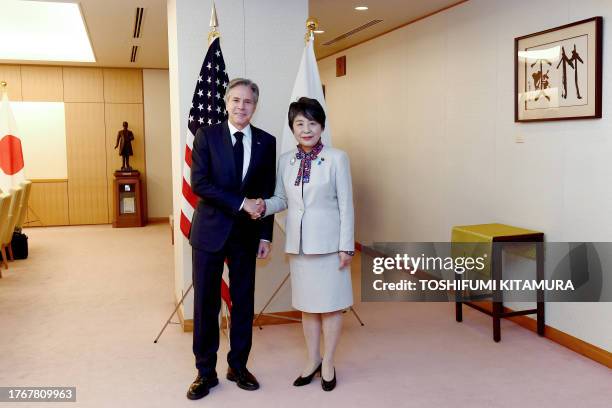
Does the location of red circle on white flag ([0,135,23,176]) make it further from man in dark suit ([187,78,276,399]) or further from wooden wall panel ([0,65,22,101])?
man in dark suit ([187,78,276,399])

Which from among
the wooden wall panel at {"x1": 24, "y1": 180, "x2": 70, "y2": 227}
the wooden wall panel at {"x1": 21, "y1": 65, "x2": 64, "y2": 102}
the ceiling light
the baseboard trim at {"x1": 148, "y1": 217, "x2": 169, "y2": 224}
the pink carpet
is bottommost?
the pink carpet

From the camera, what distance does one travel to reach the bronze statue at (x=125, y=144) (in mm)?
10344

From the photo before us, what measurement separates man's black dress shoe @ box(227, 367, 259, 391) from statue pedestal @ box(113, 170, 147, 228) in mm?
7341

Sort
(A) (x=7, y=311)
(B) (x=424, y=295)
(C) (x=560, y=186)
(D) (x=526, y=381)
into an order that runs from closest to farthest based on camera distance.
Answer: (D) (x=526, y=381) → (C) (x=560, y=186) → (A) (x=7, y=311) → (B) (x=424, y=295)

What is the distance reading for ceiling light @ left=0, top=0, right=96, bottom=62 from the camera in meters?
8.09

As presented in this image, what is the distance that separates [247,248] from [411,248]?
3607mm

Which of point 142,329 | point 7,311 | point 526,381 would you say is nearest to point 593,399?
point 526,381

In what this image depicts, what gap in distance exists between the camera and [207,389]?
3.39m

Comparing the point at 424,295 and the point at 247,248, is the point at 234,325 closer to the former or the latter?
the point at 247,248

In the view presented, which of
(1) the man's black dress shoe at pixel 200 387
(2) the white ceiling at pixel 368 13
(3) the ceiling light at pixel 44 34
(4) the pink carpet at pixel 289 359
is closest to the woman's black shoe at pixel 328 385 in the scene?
(4) the pink carpet at pixel 289 359

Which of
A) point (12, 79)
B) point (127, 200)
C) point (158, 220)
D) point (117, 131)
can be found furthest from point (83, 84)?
point (158, 220)

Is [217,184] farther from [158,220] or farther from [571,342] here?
[158,220]

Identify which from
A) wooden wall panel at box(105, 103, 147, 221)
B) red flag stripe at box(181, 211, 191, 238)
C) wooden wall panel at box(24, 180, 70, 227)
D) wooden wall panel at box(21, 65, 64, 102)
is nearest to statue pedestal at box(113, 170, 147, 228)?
wooden wall panel at box(105, 103, 147, 221)

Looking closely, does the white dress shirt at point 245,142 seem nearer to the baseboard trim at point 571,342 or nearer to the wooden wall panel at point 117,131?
the baseboard trim at point 571,342
